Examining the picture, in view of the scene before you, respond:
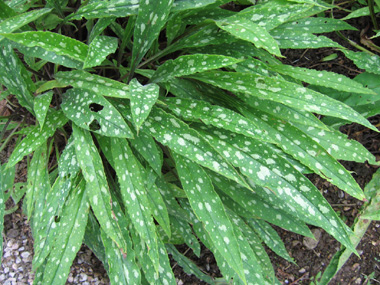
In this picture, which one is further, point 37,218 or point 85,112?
point 37,218

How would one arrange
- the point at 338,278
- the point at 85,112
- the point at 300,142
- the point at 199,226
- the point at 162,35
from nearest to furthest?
1. the point at 85,112
2. the point at 300,142
3. the point at 199,226
4. the point at 162,35
5. the point at 338,278

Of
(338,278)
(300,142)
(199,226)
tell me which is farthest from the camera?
(338,278)

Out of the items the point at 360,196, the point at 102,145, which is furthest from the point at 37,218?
the point at 360,196

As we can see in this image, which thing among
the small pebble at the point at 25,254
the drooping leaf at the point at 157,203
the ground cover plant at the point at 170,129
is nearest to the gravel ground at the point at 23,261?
the small pebble at the point at 25,254

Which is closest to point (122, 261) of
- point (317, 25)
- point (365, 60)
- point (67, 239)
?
point (67, 239)

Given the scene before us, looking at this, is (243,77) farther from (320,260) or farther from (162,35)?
(320,260)

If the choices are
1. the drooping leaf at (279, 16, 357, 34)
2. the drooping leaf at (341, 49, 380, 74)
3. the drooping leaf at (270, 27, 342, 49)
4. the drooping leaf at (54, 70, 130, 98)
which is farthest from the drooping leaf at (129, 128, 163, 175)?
the drooping leaf at (341, 49, 380, 74)
